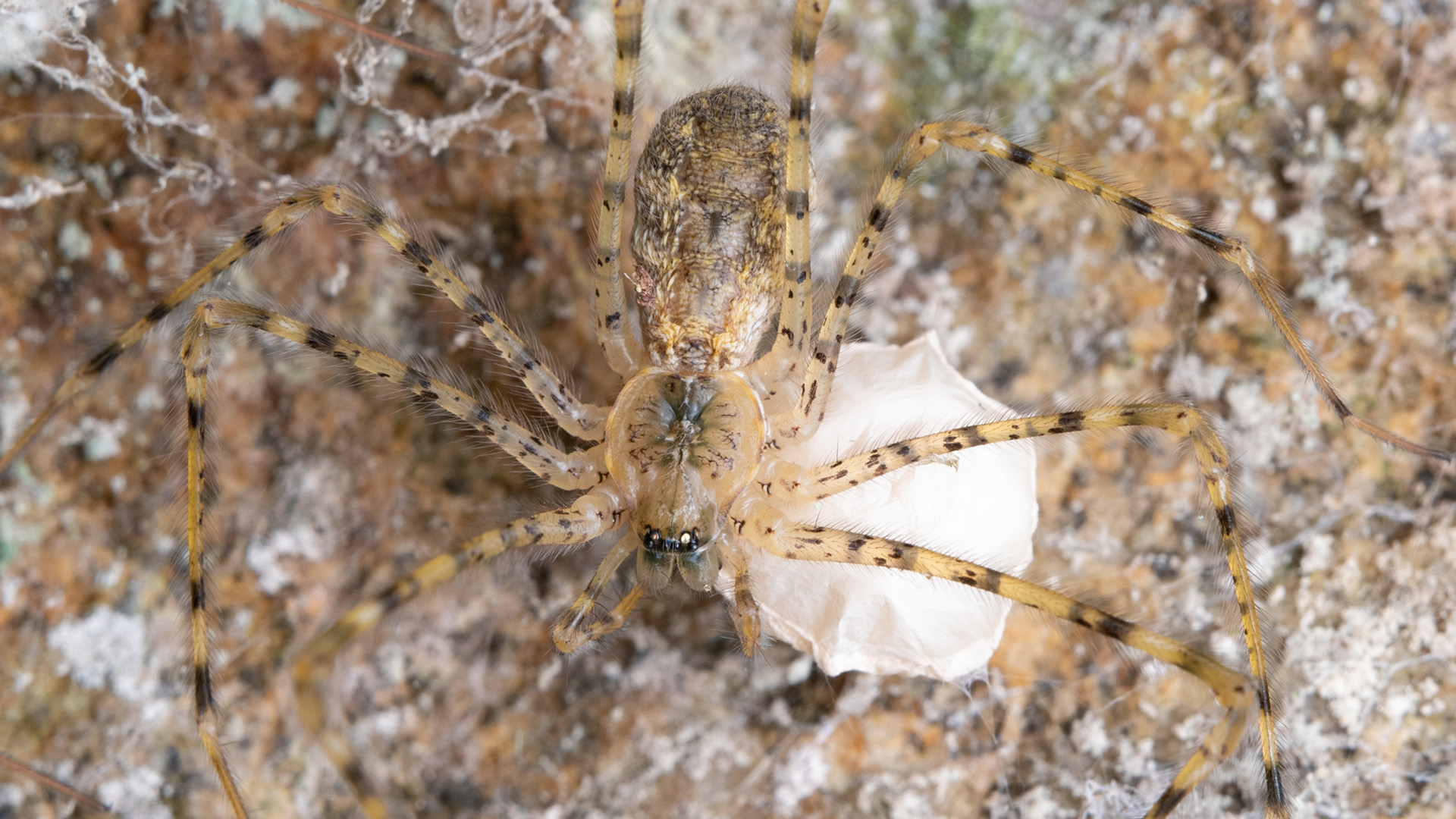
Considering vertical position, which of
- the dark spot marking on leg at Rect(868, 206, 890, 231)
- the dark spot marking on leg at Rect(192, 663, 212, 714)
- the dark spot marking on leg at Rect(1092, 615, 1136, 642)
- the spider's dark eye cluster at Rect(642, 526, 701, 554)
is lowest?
the dark spot marking on leg at Rect(192, 663, 212, 714)

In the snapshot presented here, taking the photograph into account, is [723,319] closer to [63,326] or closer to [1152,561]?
[1152,561]

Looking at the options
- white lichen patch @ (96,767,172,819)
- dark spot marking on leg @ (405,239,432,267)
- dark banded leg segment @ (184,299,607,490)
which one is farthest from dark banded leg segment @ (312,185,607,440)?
white lichen patch @ (96,767,172,819)

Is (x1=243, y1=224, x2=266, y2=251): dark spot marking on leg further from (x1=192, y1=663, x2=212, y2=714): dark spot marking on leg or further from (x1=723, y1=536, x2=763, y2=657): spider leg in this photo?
(x1=723, y1=536, x2=763, y2=657): spider leg

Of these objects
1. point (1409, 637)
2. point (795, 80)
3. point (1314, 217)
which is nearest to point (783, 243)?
point (795, 80)

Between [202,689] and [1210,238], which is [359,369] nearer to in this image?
[202,689]

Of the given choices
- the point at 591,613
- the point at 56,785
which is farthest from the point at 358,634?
the point at 56,785
